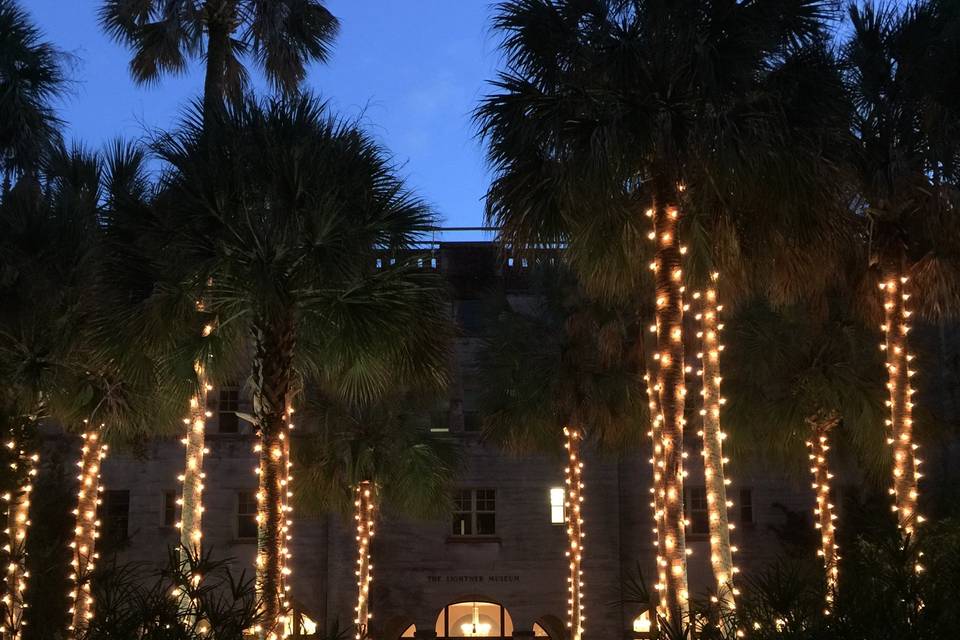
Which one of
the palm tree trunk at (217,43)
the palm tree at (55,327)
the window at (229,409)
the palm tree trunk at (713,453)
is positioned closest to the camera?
the palm tree trunk at (713,453)

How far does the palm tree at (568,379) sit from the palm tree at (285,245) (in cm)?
924

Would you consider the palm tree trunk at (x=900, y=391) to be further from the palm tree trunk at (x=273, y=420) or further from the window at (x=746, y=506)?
the window at (x=746, y=506)

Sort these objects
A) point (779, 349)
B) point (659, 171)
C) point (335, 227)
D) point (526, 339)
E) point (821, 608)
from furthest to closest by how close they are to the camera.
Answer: point (526, 339), point (779, 349), point (659, 171), point (335, 227), point (821, 608)

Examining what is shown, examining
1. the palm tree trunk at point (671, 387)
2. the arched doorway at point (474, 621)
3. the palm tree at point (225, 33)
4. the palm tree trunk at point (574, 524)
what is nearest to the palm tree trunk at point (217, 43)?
the palm tree at point (225, 33)

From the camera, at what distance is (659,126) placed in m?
13.1

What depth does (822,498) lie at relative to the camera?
2075 cm

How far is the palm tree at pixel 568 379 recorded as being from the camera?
73.6 feet

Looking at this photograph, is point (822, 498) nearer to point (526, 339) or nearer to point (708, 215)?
point (526, 339)

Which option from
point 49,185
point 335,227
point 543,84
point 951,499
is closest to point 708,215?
point 543,84

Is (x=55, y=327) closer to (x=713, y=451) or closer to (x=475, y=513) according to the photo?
(x=713, y=451)

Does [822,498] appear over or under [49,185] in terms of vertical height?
under

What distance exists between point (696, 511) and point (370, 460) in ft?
40.4

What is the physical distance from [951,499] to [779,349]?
959 cm

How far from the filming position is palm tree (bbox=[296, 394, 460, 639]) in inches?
901
